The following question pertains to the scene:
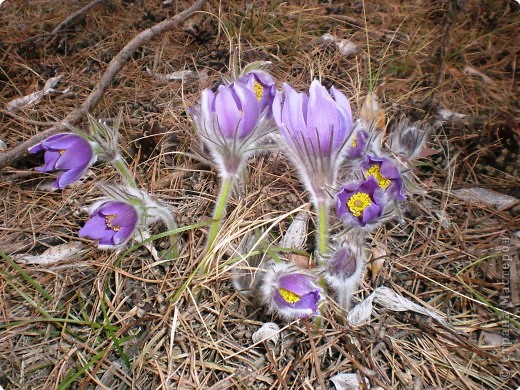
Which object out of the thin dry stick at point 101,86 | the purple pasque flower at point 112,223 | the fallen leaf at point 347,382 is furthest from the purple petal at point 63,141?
the fallen leaf at point 347,382

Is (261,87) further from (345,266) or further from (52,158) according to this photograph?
(52,158)

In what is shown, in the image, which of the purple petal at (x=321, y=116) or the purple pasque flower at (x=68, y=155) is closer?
the purple petal at (x=321, y=116)

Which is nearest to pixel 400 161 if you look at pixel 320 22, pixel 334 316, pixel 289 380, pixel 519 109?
pixel 334 316

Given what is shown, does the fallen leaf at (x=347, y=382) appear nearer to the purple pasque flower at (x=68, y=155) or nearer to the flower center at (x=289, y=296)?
the flower center at (x=289, y=296)

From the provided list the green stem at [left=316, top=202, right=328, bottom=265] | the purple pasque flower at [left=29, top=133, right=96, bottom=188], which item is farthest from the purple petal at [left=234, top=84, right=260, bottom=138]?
the purple pasque flower at [left=29, top=133, right=96, bottom=188]

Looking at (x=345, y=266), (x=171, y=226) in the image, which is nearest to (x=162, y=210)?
(x=171, y=226)

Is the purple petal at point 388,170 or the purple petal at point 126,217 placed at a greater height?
the purple petal at point 388,170

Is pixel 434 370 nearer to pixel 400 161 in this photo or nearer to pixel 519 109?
pixel 400 161
